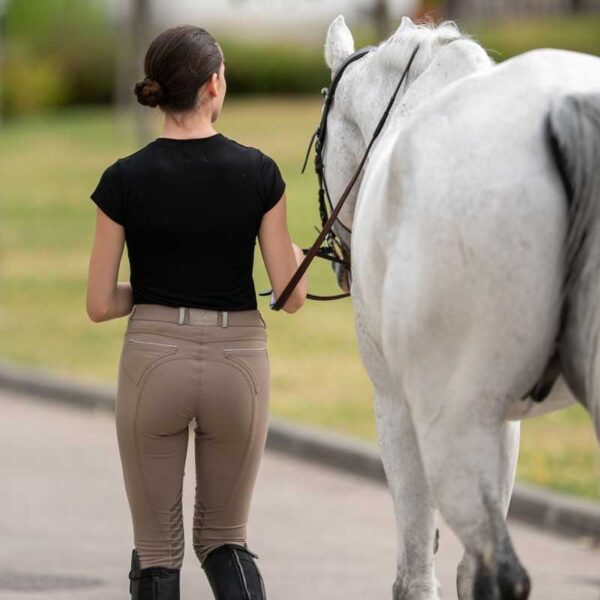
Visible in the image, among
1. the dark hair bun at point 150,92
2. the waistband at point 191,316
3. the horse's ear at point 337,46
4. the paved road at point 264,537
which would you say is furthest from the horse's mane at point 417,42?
the paved road at point 264,537

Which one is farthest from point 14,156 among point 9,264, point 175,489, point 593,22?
point 175,489

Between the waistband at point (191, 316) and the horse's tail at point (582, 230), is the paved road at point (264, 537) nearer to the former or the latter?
the waistband at point (191, 316)

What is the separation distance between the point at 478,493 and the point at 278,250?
1237 mm

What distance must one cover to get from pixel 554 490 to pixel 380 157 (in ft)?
13.5

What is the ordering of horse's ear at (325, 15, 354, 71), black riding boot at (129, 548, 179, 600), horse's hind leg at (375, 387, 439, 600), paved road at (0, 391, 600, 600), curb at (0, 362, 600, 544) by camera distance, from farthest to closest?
curb at (0, 362, 600, 544) < paved road at (0, 391, 600, 600) < horse's ear at (325, 15, 354, 71) < black riding boot at (129, 548, 179, 600) < horse's hind leg at (375, 387, 439, 600)

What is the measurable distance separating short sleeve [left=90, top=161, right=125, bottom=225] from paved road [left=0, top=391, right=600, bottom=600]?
85.7 inches

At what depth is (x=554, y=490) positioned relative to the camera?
8195mm

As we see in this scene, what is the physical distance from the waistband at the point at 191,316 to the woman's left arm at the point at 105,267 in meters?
0.09

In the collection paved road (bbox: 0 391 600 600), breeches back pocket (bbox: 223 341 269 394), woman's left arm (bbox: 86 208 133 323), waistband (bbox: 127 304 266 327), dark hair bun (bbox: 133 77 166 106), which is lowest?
paved road (bbox: 0 391 600 600)

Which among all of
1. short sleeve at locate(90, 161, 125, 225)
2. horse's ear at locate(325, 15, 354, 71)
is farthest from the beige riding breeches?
horse's ear at locate(325, 15, 354, 71)

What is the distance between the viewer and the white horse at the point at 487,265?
3.64m

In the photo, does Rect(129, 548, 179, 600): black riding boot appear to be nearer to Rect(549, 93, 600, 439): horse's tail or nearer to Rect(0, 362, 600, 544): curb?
Rect(549, 93, 600, 439): horse's tail

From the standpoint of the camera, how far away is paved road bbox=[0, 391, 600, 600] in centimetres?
660

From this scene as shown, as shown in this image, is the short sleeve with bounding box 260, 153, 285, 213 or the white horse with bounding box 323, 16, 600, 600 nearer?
the white horse with bounding box 323, 16, 600, 600
